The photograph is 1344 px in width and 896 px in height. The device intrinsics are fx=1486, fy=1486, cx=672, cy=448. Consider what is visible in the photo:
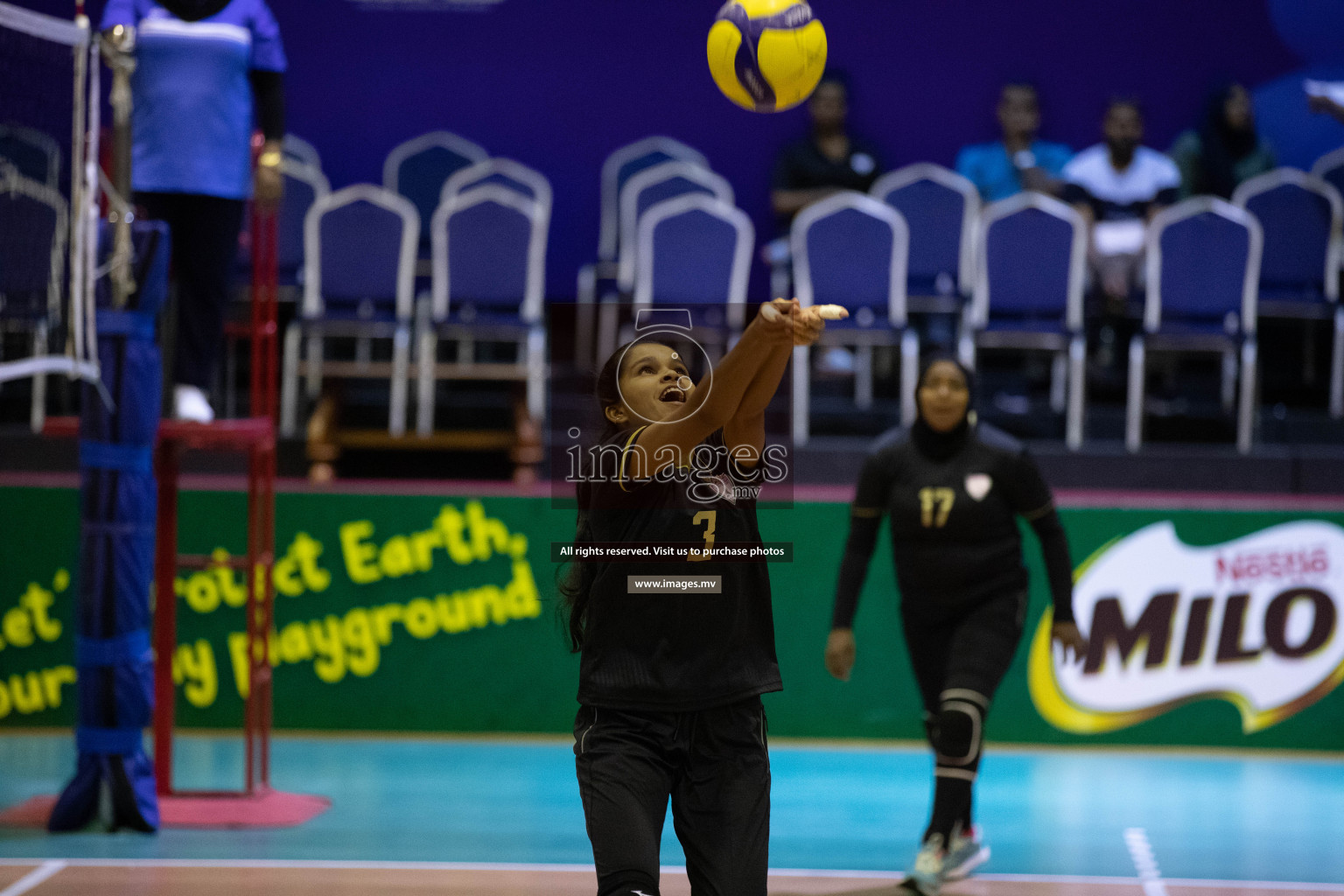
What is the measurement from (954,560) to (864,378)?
14.0 ft

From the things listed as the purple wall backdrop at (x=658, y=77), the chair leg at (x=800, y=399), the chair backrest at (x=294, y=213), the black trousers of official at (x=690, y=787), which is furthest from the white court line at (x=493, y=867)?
the purple wall backdrop at (x=658, y=77)

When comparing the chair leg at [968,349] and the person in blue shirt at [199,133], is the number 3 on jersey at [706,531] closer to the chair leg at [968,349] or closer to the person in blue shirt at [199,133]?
the person in blue shirt at [199,133]

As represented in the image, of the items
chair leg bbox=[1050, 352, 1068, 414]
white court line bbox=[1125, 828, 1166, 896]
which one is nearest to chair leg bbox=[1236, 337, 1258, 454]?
chair leg bbox=[1050, 352, 1068, 414]

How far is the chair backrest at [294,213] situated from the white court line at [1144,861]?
6176 mm

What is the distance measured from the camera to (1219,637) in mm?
7629

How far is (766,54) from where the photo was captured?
3814mm

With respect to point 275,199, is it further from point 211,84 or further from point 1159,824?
point 1159,824

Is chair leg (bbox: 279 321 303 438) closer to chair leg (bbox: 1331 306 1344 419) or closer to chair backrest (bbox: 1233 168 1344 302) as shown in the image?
chair backrest (bbox: 1233 168 1344 302)

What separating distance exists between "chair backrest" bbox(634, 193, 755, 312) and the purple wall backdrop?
260 centimetres

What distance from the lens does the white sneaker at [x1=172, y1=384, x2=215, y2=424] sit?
6211 millimetres

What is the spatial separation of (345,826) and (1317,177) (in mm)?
7735

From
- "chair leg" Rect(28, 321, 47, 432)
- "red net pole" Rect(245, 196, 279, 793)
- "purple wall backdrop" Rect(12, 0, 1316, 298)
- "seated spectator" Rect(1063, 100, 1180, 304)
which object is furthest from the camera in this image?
"purple wall backdrop" Rect(12, 0, 1316, 298)

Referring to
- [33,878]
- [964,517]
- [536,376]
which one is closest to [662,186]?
[536,376]

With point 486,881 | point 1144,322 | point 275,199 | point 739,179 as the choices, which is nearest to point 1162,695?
point 1144,322
